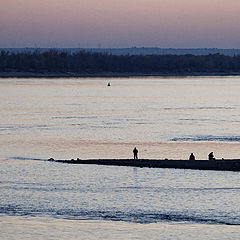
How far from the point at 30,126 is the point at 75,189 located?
3223 centimetres

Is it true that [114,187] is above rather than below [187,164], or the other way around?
below

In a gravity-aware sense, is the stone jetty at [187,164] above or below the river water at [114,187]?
above

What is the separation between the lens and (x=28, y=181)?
116ft

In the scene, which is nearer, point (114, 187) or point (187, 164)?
point (114, 187)

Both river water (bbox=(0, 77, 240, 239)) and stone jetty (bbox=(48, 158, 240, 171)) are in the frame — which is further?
stone jetty (bbox=(48, 158, 240, 171))

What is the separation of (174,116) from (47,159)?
3766 cm

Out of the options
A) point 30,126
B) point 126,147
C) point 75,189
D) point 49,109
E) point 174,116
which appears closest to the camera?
point 75,189

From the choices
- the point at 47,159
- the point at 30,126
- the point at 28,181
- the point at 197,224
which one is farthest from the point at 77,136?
the point at 197,224

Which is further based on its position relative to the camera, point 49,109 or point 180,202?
point 49,109

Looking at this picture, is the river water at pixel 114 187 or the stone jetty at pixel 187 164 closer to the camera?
the river water at pixel 114 187

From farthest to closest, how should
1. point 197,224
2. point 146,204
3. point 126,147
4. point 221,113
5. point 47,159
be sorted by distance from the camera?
1. point 221,113
2. point 126,147
3. point 47,159
4. point 146,204
5. point 197,224

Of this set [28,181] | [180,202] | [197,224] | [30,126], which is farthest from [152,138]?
[197,224]

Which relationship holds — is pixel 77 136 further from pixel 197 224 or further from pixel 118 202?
pixel 197 224

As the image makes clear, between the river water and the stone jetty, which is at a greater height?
the stone jetty
